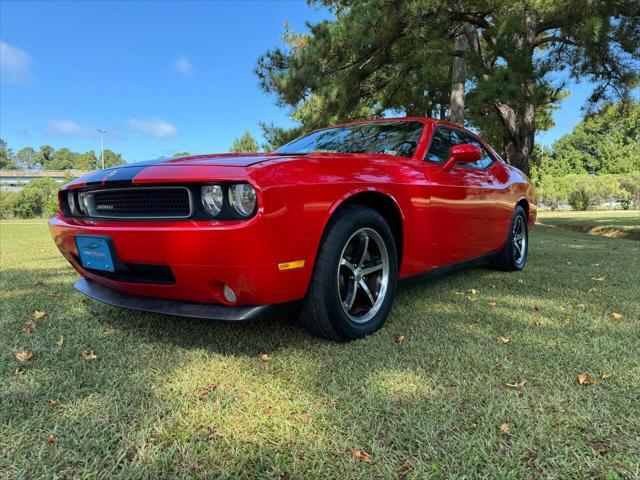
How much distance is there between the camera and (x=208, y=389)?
1.79 m

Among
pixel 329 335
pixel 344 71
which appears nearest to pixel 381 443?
pixel 329 335

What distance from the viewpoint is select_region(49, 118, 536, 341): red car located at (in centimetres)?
188

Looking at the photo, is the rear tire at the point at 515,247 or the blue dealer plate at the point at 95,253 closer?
the blue dealer plate at the point at 95,253

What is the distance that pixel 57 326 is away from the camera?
2.58 m

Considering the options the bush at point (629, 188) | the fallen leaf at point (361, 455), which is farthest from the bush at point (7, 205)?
the bush at point (629, 188)

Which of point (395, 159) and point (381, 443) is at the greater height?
point (395, 159)

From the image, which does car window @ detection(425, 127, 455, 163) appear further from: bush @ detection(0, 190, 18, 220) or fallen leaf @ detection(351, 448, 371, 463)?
bush @ detection(0, 190, 18, 220)

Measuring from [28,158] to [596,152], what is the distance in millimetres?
130263

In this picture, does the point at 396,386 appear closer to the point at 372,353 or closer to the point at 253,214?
the point at 372,353

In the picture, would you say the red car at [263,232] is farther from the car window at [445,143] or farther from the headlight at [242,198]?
the car window at [445,143]

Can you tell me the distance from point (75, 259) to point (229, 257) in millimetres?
1228

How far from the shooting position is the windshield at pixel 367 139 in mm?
3027

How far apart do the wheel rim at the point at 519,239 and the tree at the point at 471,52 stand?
13.2 ft

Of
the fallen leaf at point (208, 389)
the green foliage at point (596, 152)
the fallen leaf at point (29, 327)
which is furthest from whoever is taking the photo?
the green foliage at point (596, 152)
